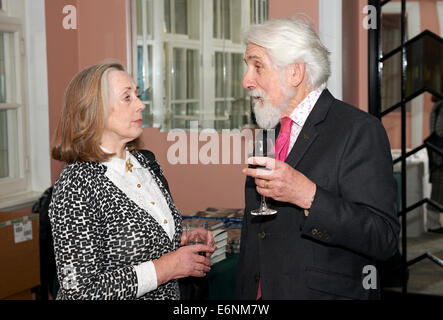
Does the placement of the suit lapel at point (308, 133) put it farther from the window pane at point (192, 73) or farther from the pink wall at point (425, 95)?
the window pane at point (192, 73)

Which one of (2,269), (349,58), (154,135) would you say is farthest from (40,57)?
(349,58)

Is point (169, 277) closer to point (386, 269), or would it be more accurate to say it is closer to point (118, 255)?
point (118, 255)

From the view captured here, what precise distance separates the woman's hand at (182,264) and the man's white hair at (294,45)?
0.64m

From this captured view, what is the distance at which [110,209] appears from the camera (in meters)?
1.64

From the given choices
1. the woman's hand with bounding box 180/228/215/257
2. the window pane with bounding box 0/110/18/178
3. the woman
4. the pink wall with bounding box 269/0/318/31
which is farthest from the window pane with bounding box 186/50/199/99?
the woman's hand with bounding box 180/228/215/257

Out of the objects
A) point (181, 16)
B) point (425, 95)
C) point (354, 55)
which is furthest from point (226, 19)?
point (425, 95)

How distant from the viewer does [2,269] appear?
289 centimetres

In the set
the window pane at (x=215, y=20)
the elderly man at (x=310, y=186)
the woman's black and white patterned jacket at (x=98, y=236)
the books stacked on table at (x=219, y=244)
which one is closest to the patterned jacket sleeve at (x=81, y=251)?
the woman's black and white patterned jacket at (x=98, y=236)

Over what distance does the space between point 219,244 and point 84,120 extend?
1.07 metres

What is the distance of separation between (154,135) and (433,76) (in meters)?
1.90

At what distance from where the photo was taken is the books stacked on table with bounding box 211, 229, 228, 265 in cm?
255

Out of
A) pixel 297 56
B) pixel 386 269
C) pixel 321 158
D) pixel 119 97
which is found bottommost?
pixel 386 269

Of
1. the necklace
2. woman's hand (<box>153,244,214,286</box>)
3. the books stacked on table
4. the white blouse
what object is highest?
the necklace

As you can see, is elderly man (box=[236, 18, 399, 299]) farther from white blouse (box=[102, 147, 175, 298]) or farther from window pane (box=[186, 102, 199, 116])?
window pane (box=[186, 102, 199, 116])
